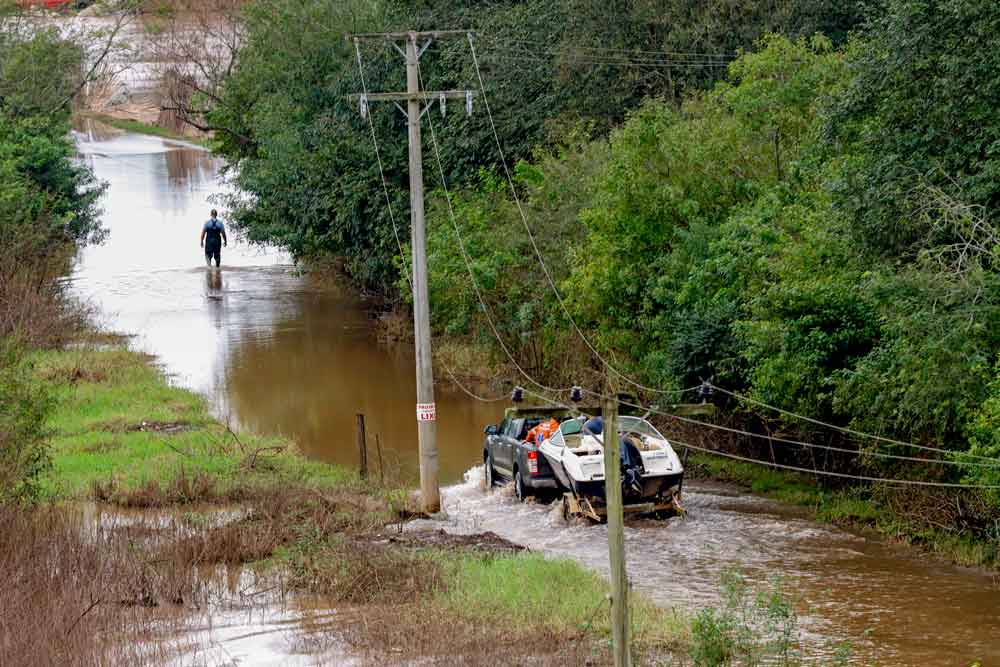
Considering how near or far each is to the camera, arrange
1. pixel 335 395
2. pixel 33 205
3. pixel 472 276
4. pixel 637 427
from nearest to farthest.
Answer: pixel 637 427, pixel 472 276, pixel 335 395, pixel 33 205

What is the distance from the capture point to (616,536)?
11.3 m

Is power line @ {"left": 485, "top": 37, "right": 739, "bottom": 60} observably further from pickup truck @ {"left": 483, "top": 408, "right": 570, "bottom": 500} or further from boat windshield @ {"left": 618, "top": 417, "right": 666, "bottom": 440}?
boat windshield @ {"left": 618, "top": 417, "right": 666, "bottom": 440}

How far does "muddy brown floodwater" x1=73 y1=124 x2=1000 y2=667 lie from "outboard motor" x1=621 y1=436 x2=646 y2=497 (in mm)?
677

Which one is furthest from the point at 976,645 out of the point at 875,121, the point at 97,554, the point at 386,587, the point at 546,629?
the point at 97,554

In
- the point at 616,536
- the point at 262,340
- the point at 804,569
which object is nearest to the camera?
the point at 616,536

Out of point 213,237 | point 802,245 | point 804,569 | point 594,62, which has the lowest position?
point 804,569

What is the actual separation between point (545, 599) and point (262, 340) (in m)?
26.3

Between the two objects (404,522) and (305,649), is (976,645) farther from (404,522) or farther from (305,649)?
(404,522)

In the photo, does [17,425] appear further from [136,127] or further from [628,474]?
[136,127]

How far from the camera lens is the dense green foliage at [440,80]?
3416 centimetres

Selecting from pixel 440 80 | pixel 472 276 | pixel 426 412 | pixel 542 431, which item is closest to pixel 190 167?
pixel 440 80

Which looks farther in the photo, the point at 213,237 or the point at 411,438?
the point at 213,237

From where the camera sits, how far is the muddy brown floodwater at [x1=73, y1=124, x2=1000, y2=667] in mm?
16344

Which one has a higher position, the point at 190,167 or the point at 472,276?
the point at 190,167
